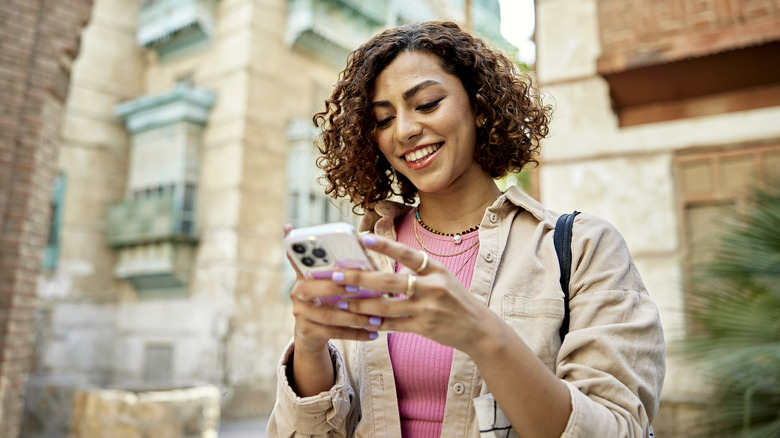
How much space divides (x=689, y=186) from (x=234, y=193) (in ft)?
31.8

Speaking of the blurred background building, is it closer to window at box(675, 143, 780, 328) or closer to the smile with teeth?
window at box(675, 143, 780, 328)

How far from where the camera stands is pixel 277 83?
521 inches

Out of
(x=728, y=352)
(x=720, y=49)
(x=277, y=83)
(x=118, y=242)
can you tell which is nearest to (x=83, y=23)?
(x=720, y=49)

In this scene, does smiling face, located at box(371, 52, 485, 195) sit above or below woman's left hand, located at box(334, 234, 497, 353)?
above

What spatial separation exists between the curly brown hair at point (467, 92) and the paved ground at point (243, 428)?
966cm

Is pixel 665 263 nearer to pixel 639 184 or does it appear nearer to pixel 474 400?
pixel 639 184

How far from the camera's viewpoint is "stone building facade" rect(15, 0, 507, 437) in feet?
40.4

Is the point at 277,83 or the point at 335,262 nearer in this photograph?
the point at 335,262

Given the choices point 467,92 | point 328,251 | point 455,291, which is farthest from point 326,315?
point 467,92

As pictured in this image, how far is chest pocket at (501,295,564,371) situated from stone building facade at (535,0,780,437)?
318cm

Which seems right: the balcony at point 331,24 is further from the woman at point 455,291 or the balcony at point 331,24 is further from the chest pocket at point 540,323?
the chest pocket at point 540,323

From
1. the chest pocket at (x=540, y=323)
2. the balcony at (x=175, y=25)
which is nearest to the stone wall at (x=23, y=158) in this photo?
the chest pocket at (x=540, y=323)

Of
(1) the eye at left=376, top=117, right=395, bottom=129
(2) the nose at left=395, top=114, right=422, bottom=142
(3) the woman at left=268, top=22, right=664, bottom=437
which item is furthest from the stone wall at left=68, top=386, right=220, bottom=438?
(2) the nose at left=395, top=114, right=422, bottom=142

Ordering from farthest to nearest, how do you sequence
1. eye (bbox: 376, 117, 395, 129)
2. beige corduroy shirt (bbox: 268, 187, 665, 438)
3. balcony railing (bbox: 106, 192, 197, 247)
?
balcony railing (bbox: 106, 192, 197, 247)
eye (bbox: 376, 117, 395, 129)
beige corduroy shirt (bbox: 268, 187, 665, 438)
